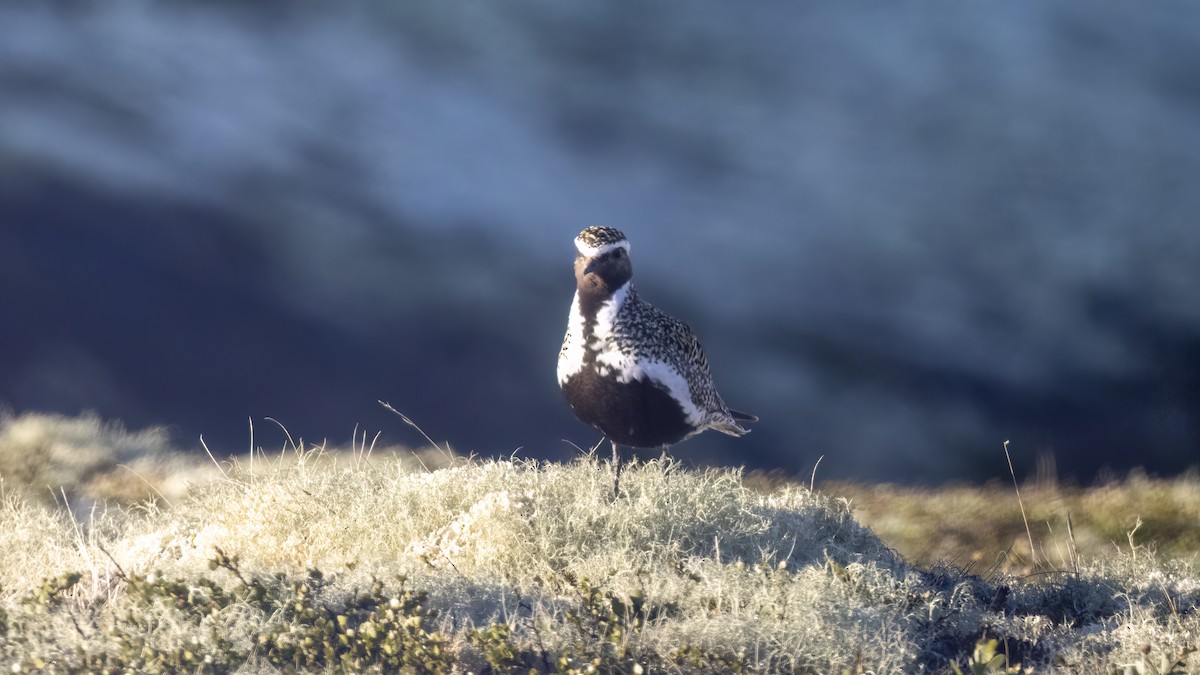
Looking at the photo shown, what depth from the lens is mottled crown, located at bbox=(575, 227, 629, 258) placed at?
6.41 meters

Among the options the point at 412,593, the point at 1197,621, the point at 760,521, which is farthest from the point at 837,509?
the point at 412,593

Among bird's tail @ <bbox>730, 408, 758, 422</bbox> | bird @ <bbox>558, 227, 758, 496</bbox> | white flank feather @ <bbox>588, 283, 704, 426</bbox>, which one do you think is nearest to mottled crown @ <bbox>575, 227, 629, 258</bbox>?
bird @ <bbox>558, 227, 758, 496</bbox>

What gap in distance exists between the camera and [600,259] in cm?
643

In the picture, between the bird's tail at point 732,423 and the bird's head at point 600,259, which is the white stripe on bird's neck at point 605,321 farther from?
the bird's tail at point 732,423

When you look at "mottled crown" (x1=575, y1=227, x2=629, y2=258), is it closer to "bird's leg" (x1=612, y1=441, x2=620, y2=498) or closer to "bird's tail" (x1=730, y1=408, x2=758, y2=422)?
"bird's leg" (x1=612, y1=441, x2=620, y2=498)

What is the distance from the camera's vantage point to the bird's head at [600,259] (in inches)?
253

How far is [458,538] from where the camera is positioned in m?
6.38

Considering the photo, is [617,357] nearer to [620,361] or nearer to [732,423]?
[620,361]

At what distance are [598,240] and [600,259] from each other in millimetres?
Answer: 102

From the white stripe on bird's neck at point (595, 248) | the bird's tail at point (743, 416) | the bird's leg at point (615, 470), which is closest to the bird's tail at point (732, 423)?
the bird's tail at point (743, 416)

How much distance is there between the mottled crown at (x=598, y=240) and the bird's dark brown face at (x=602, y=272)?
18 millimetres

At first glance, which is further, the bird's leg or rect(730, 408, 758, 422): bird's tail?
rect(730, 408, 758, 422): bird's tail

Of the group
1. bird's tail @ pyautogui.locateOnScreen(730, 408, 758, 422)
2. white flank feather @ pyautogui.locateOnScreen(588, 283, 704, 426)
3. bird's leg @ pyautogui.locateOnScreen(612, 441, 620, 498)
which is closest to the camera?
white flank feather @ pyautogui.locateOnScreen(588, 283, 704, 426)

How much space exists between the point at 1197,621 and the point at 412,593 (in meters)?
4.07
